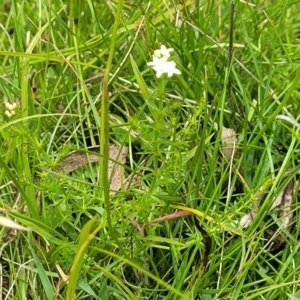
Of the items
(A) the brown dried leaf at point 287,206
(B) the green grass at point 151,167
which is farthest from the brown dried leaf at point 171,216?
(A) the brown dried leaf at point 287,206

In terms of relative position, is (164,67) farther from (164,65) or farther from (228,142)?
(228,142)

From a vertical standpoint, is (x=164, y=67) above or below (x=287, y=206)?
above

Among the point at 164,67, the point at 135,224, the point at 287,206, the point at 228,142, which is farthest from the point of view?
the point at 228,142

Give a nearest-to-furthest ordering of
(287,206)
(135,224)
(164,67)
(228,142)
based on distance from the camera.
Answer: (164,67)
(135,224)
(287,206)
(228,142)

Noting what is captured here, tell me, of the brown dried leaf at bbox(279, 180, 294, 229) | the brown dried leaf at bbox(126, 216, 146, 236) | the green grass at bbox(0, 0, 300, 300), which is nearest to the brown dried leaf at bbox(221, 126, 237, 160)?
the green grass at bbox(0, 0, 300, 300)

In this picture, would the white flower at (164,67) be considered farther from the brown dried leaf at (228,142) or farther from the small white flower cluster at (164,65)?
the brown dried leaf at (228,142)

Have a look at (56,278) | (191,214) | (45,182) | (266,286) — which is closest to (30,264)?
(56,278)

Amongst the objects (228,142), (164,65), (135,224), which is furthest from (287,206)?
(164,65)

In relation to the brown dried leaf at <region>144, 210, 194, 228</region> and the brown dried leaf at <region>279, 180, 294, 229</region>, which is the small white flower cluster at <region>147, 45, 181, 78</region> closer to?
the brown dried leaf at <region>144, 210, 194, 228</region>

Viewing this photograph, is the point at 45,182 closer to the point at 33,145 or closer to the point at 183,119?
the point at 33,145
